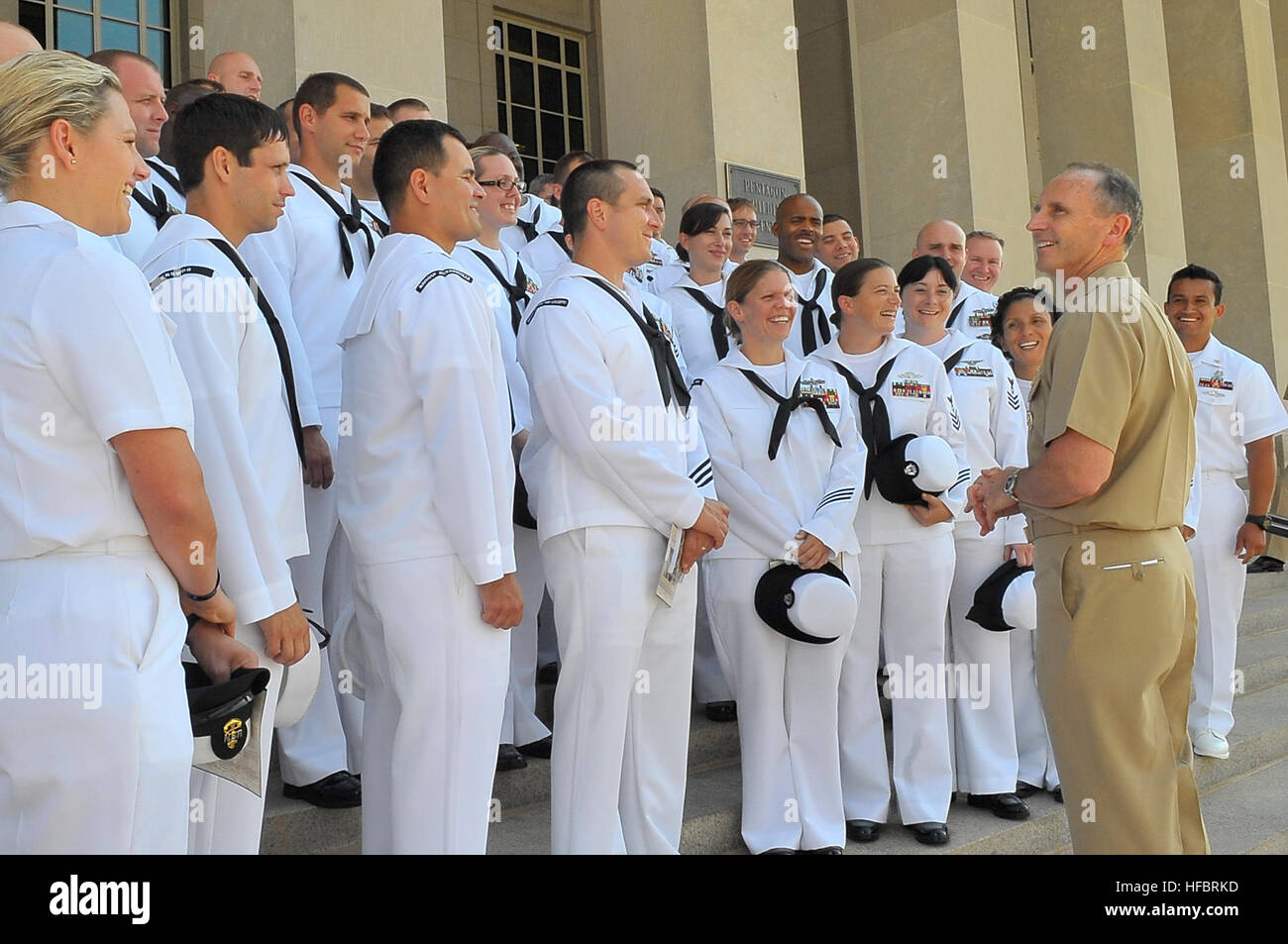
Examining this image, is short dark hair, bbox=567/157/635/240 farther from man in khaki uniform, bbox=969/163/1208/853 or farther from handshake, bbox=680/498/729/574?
man in khaki uniform, bbox=969/163/1208/853

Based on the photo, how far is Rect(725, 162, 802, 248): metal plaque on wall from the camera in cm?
871

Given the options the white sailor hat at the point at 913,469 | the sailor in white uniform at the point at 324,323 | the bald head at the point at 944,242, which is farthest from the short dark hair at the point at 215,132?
the bald head at the point at 944,242

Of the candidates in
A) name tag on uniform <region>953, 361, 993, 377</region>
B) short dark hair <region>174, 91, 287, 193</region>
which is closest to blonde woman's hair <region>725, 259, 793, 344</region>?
name tag on uniform <region>953, 361, 993, 377</region>

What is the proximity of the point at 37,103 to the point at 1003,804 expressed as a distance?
4.50 meters

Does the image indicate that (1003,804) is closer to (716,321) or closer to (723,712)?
(723,712)

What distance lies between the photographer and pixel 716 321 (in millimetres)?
Result: 6121

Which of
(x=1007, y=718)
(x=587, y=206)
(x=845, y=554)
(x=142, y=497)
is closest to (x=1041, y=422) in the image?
(x=845, y=554)

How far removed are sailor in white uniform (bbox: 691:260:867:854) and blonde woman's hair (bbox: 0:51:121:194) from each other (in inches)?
118

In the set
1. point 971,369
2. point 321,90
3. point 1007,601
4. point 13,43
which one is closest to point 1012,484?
point 1007,601

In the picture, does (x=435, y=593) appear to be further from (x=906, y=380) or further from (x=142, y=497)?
(x=906, y=380)

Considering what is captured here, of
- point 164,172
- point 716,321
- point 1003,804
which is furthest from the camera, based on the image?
point 716,321

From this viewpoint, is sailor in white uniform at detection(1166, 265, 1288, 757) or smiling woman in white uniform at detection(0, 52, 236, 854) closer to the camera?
smiling woman in white uniform at detection(0, 52, 236, 854)

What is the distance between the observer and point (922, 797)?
5000 millimetres
